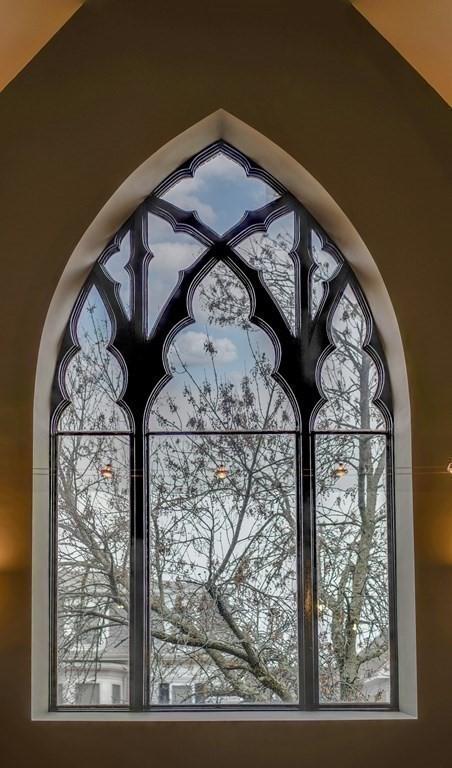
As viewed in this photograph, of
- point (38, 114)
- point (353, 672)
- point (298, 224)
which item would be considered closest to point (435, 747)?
point (353, 672)

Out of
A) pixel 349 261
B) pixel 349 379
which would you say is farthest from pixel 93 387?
pixel 349 261

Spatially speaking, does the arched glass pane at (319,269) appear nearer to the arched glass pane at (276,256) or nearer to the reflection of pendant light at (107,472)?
the arched glass pane at (276,256)

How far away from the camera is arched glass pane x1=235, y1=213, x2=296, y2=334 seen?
18.9 feet

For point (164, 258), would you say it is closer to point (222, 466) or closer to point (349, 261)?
point (349, 261)

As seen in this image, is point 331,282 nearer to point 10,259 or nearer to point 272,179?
point 272,179

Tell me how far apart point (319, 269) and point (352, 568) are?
2.00 meters

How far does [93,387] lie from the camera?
5.71 m

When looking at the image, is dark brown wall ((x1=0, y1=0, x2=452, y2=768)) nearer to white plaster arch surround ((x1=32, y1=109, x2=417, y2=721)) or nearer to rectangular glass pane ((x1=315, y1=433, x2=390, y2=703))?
white plaster arch surround ((x1=32, y1=109, x2=417, y2=721))

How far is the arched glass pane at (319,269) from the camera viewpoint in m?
5.76

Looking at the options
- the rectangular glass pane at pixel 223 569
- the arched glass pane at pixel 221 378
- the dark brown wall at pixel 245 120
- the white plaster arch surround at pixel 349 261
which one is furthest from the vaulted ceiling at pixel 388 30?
the rectangular glass pane at pixel 223 569

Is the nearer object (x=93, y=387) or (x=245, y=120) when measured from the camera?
(x=245, y=120)

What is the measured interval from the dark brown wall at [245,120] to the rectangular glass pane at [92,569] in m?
0.46

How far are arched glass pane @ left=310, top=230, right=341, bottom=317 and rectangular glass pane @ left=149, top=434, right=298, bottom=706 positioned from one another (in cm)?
96

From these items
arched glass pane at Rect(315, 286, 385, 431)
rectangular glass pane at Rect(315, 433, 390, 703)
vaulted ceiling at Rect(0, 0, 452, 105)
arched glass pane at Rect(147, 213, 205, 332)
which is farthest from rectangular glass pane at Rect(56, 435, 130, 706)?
vaulted ceiling at Rect(0, 0, 452, 105)
